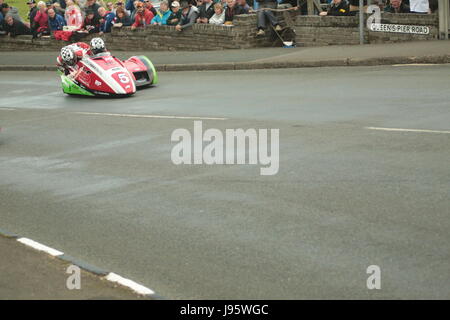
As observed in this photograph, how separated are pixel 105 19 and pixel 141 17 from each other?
1.80 meters

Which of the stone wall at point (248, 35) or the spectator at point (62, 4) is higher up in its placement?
the spectator at point (62, 4)

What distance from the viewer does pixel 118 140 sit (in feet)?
46.4

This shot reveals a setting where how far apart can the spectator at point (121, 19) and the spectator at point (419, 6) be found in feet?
35.5

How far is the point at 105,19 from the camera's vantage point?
102 ft

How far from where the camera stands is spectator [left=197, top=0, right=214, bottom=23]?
27641 mm

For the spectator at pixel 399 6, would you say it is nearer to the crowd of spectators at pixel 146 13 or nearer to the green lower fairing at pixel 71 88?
the crowd of spectators at pixel 146 13

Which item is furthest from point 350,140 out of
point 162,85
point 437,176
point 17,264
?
point 162,85

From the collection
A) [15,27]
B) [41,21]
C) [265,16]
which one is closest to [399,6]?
[265,16]

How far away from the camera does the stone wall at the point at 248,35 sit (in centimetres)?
2336

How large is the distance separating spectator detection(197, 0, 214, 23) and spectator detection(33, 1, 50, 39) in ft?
25.7

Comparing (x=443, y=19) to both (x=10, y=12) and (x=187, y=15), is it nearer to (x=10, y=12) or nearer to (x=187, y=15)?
(x=187, y=15)

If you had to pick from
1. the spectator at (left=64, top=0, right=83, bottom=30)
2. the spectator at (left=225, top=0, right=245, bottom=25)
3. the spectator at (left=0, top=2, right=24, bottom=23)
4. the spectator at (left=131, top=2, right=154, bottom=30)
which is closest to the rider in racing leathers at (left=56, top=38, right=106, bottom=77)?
the spectator at (left=225, top=0, right=245, bottom=25)

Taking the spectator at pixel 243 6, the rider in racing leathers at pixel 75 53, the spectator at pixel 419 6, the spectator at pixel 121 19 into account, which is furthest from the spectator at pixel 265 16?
the rider in racing leathers at pixel 75 53

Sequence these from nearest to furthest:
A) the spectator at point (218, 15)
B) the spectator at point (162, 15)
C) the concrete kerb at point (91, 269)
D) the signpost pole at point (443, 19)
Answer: the concrete kerb at point (91, 269) → the signpost pole at point (443, 19) → the spectator at point (218, 15) → the spectator at point (162, 15)
